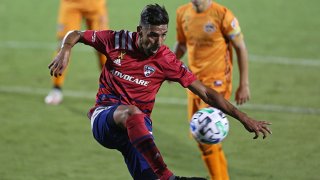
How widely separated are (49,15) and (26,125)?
6.98m

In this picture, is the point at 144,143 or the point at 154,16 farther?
the point at 154,16

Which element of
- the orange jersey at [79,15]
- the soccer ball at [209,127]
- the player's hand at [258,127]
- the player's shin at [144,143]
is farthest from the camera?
the orange jersey at [79,15]

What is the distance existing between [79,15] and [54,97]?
1499mm

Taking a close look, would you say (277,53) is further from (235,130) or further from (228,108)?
(228,108)

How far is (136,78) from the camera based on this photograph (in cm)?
734

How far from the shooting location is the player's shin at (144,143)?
263 inches

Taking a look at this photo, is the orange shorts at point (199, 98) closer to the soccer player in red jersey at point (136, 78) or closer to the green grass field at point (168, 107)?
the green grass field at point (168, 107)

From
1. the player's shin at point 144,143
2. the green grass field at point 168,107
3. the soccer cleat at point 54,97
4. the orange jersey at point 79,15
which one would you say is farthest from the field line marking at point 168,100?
the player's shin at point 144,143

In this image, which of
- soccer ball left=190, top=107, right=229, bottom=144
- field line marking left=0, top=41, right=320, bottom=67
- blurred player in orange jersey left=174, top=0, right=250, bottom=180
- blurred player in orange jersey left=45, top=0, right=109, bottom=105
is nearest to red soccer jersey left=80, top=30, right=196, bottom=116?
soccer ball left=190, top=107, right=229, bottom=144

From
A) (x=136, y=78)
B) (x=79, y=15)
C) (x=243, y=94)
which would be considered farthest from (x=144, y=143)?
(x=79, y=15)

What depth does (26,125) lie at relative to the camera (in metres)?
11.3

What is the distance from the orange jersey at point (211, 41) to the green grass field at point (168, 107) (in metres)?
1.34

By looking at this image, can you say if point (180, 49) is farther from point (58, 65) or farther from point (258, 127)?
point (58, 65)

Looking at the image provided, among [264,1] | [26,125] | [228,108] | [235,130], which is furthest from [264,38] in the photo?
[228,108]
